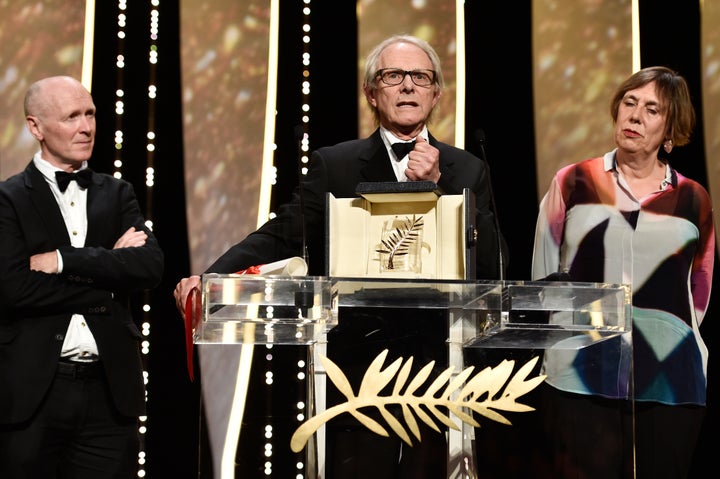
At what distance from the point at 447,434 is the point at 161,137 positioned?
2344mm

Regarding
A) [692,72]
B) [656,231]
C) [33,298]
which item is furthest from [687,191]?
[33,298]

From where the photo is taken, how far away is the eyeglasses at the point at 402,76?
3.12 meters

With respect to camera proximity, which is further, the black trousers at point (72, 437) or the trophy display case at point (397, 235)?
the black trousers at point (72, 437)

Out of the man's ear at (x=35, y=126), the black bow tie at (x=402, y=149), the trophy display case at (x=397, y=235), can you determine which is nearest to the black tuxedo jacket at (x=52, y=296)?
the man's ear at (x=35, y=126)

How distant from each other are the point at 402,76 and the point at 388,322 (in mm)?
1155

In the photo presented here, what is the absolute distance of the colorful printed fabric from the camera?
3.44 m

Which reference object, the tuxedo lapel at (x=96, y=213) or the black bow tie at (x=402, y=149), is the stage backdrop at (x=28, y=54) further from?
the black bow tie at (x=402, y=149)

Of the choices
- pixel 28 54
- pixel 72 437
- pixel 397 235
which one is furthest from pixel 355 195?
pixel 28 54

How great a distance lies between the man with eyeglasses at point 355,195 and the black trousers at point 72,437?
683 mm

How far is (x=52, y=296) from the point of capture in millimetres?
3049

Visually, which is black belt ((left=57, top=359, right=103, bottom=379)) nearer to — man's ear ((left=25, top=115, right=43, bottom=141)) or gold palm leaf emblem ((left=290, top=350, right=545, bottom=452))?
man's ear ((left=25, top=115, right=43, bottom=141))

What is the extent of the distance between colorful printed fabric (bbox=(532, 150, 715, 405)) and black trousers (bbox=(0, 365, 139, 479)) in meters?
1.53

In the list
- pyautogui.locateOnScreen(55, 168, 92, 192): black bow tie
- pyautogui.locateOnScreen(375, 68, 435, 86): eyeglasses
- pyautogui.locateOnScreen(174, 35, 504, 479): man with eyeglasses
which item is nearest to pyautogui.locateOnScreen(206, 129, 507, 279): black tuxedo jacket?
pyautogui.locateOnScreen(174, 35, 504, 479): man with eyeglasses

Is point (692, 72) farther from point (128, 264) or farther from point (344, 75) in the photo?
point (128, 264)
